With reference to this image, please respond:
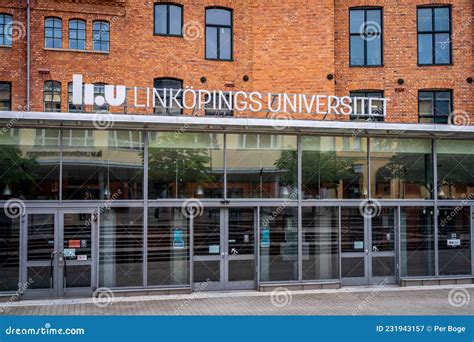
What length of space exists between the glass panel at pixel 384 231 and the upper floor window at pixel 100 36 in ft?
37.4

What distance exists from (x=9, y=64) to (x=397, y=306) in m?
15.2

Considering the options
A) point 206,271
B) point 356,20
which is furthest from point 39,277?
point 356,20

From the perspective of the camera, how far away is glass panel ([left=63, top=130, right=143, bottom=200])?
15.1m

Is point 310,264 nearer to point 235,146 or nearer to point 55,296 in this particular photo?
point 235,146

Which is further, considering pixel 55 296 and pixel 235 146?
pixel 235 146

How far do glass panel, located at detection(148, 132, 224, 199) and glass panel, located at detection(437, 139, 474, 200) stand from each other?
6.70 metres

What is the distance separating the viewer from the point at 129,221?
15.4 metres

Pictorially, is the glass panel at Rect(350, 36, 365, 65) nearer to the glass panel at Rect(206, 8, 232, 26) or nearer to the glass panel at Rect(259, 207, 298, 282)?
the glass panel at Rect(206, 8, 232, 26)

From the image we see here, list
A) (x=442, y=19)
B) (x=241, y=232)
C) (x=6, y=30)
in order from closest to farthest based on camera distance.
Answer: (x=241, y=232) → (x=6, y=30) → (x=442, y=19)

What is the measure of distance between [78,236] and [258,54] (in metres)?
9.81

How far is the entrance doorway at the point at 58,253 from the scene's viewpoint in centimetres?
1480

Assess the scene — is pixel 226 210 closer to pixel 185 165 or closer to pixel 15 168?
pixel 185 165

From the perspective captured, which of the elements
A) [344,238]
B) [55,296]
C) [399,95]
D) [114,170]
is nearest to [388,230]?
[344,238]

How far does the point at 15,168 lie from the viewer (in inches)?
584
